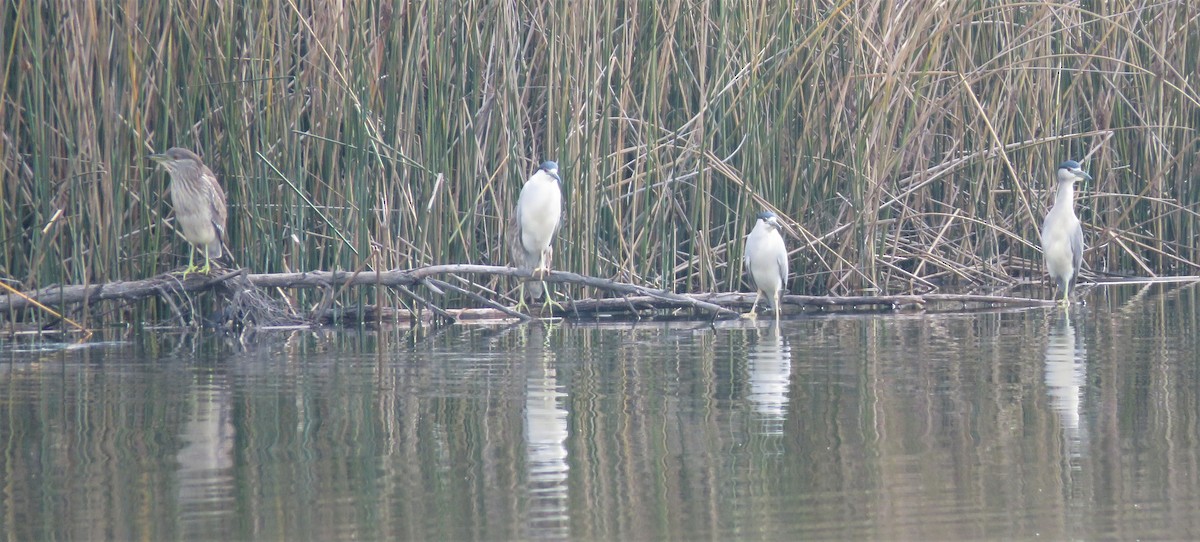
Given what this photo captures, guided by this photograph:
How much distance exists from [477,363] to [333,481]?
102 inches

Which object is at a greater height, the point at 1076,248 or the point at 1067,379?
the point at 1076,248

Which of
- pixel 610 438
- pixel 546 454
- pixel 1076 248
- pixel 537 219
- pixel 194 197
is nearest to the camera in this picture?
pixel 546 454

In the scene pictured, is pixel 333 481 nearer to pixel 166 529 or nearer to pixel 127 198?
pixel 166 529

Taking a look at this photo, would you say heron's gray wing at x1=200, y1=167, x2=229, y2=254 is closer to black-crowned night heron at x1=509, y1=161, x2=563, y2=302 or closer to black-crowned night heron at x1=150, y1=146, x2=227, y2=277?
black-crowned night heron at x1=150, y1=146, x2=227, y2=277

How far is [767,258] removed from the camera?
8.61m

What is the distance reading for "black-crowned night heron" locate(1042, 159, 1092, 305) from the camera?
9.51 meters

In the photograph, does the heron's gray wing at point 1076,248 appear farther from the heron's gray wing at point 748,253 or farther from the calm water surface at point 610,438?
the calm water surface at point 610,438

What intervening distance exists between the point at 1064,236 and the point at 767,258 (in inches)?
84.5

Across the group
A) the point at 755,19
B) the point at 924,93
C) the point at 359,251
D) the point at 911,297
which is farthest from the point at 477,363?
the point at 924,93

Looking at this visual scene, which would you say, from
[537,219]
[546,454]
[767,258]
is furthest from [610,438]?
[767,258]

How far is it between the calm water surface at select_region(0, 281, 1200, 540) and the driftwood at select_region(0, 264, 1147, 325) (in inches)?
14.7

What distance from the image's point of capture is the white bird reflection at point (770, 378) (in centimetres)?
481

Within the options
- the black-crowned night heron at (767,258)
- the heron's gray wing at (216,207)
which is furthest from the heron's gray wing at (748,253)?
the heron's gray wing at (216,207)

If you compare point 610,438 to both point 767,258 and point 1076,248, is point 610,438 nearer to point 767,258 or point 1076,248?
point 767,258
